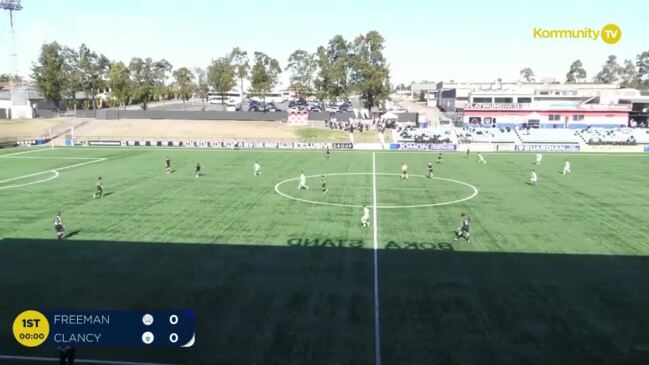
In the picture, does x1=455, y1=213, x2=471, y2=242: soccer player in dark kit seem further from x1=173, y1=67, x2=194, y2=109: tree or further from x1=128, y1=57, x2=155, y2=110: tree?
x1=173, y1=67, x2=194, y2=109: tree

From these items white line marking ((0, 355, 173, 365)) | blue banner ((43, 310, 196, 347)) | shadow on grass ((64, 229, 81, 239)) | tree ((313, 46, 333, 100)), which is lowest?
white line marking ((0, 355, 173, 365))

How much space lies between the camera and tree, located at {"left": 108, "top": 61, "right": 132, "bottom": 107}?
365ft

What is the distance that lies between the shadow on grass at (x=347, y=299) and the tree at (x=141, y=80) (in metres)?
94.4

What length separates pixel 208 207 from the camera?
35656mm

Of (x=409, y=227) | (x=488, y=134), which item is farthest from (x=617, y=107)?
(x=409, y=227)

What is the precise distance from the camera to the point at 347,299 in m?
19.9

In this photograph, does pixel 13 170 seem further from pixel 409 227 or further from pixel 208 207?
pixel 409 227

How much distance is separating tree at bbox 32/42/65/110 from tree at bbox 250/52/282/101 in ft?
140

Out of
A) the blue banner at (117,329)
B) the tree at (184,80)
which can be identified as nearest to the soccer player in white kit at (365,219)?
the blue banner at (117,329)

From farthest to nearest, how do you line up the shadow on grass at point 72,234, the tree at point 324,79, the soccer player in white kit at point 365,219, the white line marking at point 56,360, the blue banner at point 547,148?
the tree at point 324,79, the blue banner at point 547,148, the soccer player in white kit at point 365,219, the shadow on grass at point 72,234, the white line marking at point 56,360

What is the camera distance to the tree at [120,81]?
111 metres

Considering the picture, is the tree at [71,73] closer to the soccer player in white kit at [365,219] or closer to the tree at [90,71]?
the tree at [90,71]

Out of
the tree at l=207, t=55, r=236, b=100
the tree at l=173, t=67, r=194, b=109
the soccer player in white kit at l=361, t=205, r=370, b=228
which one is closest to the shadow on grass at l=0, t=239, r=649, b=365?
the soccer player in white kit at l=361, t=205, r=370, b=228

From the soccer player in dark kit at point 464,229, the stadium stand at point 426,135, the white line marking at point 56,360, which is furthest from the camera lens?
the stadium stand at point 426,135
